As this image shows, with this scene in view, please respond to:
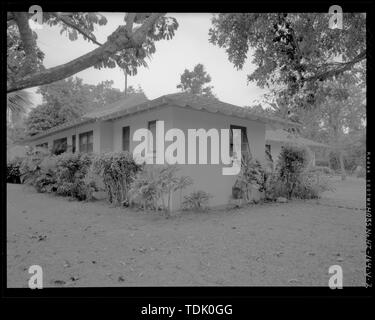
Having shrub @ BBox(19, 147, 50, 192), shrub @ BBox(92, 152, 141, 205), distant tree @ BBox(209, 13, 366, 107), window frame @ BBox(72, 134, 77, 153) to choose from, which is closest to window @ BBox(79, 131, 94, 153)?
window frame @ BBox(72, 134, 77, 153)

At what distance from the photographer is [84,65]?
1.93m

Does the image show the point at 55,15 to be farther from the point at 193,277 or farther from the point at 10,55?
the point at 193,277

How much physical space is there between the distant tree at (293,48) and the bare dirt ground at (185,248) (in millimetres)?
1047

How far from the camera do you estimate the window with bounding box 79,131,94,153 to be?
8836mm

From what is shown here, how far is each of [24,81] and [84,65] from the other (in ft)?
1.33

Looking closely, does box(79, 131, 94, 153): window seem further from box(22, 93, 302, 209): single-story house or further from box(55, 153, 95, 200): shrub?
box(55, 153, 95, 200): shrub

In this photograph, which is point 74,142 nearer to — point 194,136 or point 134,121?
point 134,121

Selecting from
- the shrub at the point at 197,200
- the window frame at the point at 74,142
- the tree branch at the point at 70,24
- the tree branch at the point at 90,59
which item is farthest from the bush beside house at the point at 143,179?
the tree branch at the point at 70,24

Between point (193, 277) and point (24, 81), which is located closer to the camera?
point (24, 81)

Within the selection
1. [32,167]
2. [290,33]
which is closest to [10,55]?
[290,33]

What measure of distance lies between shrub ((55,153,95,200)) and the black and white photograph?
234cm

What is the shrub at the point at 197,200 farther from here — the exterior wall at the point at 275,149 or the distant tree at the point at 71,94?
the exterior wall at the point at 275,149

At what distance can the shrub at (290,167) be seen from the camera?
301 inches
